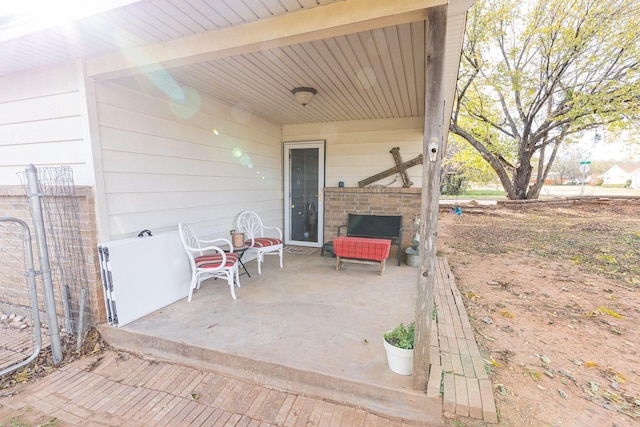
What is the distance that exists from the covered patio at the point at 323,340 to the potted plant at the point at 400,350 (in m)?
0.06

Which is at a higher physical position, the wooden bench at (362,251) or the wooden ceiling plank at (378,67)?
the wooden ceiling plank at (378,67)

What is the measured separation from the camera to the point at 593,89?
8992mm

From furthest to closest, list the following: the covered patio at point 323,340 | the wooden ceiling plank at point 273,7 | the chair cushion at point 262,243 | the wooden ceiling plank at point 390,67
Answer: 1. the chair cushion at point 262,243
2. the wooden ceiling plank at point 390,67
3. the covered patio at point 323,340
4. the wooden ceiling plank at point 273,7

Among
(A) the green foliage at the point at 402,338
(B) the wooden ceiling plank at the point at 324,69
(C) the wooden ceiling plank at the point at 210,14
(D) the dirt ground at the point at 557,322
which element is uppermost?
(B) the wooden ceiling plank at the point at 324,69

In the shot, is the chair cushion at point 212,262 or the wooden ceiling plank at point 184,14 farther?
the chair cushion at point 212,262

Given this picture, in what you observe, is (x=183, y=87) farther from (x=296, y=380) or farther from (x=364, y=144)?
(x=296, y=380)

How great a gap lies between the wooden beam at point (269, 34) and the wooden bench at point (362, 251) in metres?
2.68

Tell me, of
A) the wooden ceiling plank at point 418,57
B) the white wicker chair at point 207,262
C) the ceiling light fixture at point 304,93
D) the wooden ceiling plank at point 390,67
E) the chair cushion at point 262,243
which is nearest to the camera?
the wooden ceiling plank at point 418,57

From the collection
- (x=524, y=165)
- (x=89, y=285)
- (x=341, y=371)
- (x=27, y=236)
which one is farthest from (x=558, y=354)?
(x=524, y=165)

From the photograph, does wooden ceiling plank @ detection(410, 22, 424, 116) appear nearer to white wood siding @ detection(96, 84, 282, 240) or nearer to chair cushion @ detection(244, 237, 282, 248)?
white wood siding @ detection(96, 84, 282, 240)

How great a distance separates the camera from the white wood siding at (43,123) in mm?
2498

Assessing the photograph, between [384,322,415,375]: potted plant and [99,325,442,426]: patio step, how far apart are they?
16cm

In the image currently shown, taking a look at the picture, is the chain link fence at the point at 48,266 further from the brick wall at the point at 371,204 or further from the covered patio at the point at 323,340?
the brick wall at the point at 371,204

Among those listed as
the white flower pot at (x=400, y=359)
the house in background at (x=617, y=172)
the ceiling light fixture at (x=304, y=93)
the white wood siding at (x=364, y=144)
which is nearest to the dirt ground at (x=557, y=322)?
the white flower pot at (x=400, y=359)
